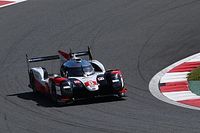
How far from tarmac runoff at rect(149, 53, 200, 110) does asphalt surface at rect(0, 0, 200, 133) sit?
285 mm

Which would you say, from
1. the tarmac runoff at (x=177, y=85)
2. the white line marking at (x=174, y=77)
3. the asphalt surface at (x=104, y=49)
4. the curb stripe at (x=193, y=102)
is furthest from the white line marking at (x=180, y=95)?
the white line marking at (x=174, y=77)

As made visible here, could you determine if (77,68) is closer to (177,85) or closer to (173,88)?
(173,88)

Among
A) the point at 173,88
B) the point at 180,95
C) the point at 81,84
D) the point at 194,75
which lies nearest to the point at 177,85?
the point at 173,88

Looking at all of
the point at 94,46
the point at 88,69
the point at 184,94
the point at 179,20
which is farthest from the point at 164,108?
the point at 179,20

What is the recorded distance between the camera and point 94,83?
18062 mm

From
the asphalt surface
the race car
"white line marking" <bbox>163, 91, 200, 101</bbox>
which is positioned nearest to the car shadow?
the asphalt surface

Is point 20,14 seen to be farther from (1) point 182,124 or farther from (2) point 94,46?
(1) point 182,124

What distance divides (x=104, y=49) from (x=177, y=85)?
236 inches

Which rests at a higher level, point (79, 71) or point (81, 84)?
point (79, 71)

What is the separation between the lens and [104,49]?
2491 cm

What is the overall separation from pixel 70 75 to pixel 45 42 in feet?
25.7

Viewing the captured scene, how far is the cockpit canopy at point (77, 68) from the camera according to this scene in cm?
1865

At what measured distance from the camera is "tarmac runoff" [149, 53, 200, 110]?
17.4m

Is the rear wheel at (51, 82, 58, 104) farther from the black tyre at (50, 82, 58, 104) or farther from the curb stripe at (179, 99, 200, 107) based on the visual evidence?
the curb stripe at (179, 99, 200, 107)
